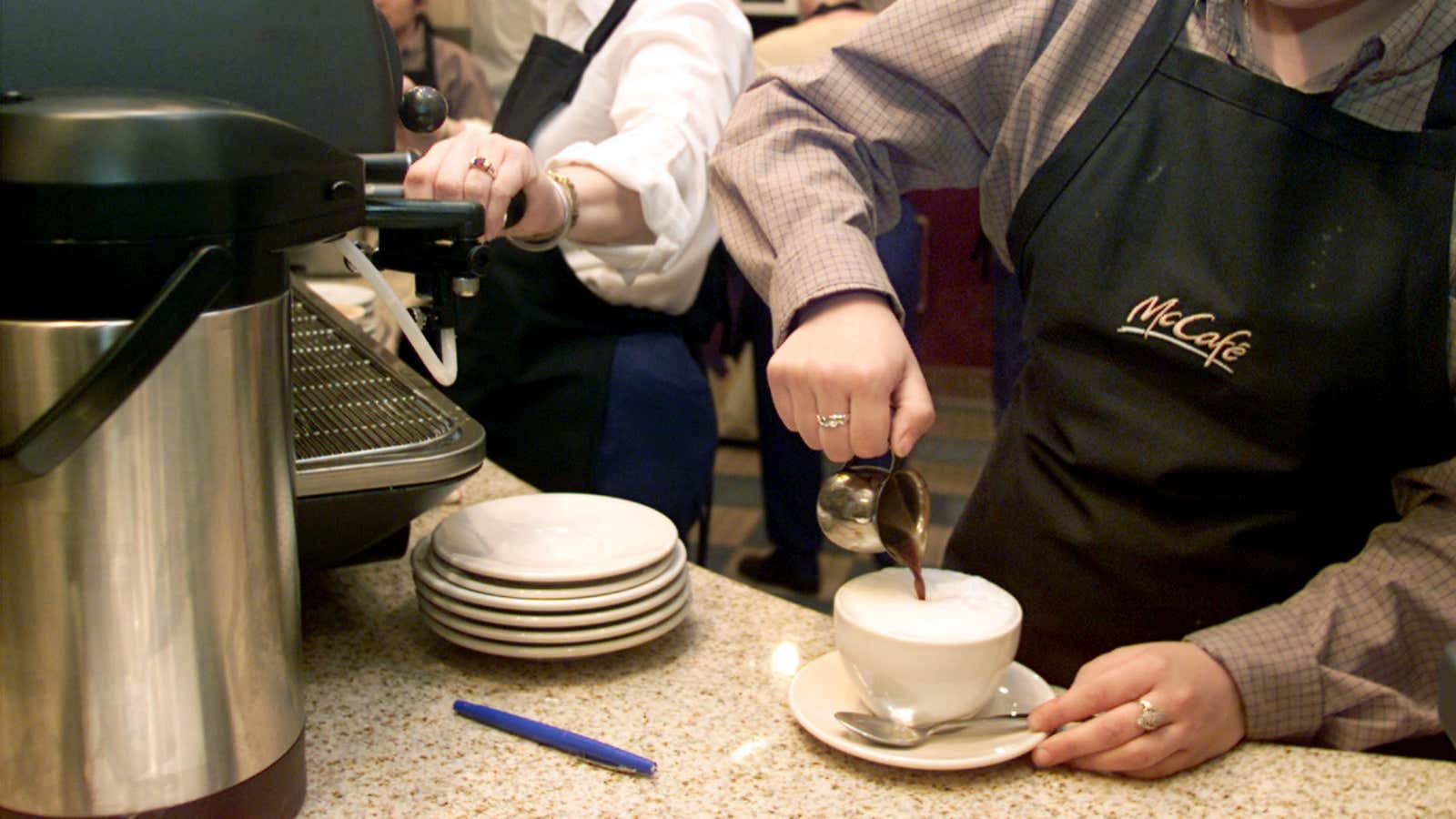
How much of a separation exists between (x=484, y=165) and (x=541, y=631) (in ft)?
1.43

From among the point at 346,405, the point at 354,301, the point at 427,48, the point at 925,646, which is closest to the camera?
the point at 925,646

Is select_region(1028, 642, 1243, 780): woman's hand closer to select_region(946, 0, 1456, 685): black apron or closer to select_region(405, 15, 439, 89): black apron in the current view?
select_region(946, 0, 1456, 685): black apron

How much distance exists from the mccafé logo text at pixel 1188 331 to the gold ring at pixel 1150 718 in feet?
1.08

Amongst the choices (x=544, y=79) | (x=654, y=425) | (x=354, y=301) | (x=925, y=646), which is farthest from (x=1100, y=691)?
(x=354, y=301)

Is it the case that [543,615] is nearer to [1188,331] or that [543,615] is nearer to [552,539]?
[552,539]

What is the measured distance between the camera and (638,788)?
29.5 inches

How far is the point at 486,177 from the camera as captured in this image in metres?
1.11

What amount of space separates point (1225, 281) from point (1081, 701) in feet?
1.26

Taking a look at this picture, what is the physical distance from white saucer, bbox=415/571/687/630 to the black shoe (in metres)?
2.33

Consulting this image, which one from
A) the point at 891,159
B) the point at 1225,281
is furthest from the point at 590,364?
the point at 1225,281

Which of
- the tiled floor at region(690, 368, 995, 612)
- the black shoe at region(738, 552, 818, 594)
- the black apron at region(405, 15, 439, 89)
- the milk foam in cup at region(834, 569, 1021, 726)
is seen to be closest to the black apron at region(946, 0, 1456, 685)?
the milk foam in cup at region(834, 569, 1021, 726)

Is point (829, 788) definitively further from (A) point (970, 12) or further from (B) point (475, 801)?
(A) point (970, 12)

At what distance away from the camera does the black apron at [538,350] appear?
5.22 feet

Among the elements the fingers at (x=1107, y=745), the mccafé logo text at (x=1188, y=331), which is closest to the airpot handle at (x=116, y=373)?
the fingers at (x=1107, y=745)
